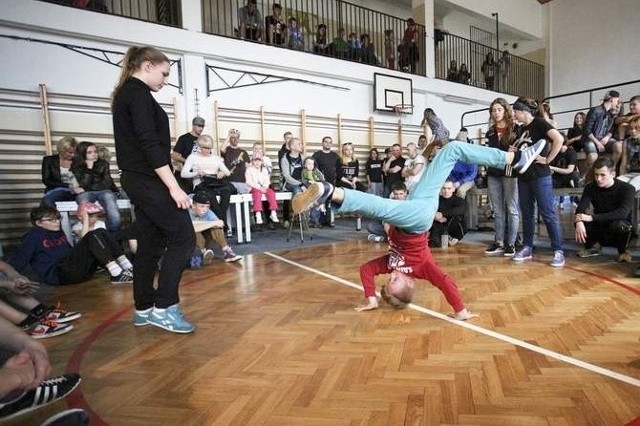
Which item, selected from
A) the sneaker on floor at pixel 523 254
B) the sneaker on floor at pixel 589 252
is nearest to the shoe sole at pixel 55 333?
the sneaker on floor at pixel 523 254

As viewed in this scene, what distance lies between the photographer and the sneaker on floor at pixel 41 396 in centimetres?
150

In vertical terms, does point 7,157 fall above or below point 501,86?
below

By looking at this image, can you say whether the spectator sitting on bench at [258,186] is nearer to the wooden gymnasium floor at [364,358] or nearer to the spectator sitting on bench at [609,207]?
the wooden gymnasium floor at [364,358]

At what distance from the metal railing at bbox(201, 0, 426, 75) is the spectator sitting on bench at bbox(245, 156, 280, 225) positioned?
2794 mm

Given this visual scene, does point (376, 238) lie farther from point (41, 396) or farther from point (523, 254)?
point (41, 396)

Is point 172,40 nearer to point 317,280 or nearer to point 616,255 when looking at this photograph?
point 317,280

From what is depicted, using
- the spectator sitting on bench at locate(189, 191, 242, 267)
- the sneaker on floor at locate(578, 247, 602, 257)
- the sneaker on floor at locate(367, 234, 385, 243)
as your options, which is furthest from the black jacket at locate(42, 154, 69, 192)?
the sneaker on floor at locate(578, 247, 602, 257)

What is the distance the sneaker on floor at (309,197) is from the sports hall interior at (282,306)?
670 mm

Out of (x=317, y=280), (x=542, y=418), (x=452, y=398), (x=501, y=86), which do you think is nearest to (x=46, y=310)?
(x=317, y=280)

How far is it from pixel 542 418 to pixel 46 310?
2.67 m

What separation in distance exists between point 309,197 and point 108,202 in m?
3.58

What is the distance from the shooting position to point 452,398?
1.49 m

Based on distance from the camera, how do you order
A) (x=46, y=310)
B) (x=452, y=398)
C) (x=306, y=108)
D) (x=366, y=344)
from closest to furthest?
(x=452, y=398) → (x=366, y=344) → (x=46, y=310) → (x=306, y=108)

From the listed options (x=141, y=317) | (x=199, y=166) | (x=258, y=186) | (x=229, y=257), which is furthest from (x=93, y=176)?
(x=141, y=317)
